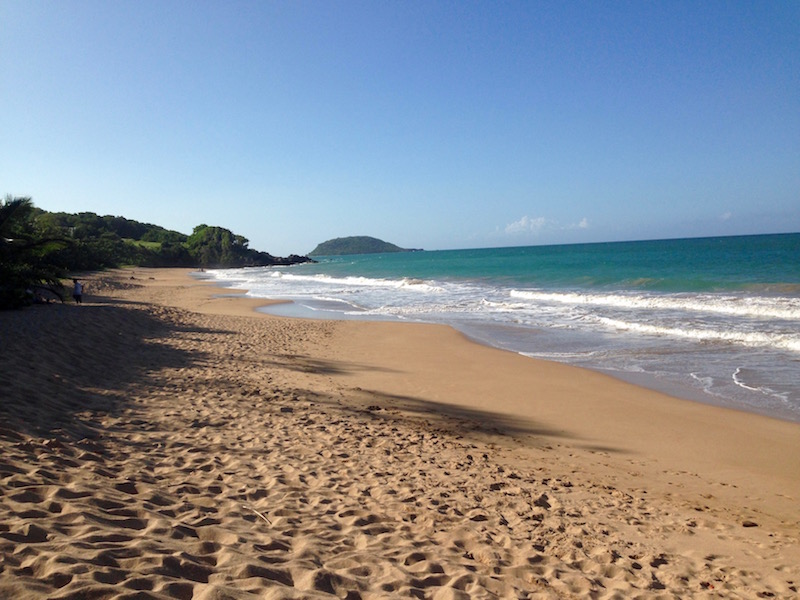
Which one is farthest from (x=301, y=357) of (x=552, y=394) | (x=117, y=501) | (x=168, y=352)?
(x=117, y=501)

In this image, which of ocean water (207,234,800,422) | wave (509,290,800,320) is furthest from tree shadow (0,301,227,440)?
wave (509,290,800,320)

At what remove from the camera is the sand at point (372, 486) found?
3.33 meters

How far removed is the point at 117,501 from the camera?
3.96 m

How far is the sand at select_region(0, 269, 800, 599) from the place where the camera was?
333 cm

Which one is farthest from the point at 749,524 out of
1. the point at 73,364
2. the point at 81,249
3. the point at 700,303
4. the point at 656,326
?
the point at 81,249

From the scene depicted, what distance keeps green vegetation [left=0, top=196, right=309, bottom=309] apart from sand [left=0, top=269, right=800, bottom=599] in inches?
236

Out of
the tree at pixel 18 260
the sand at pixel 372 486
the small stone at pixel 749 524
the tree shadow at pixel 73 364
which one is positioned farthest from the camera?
the tree at pixel 18 260

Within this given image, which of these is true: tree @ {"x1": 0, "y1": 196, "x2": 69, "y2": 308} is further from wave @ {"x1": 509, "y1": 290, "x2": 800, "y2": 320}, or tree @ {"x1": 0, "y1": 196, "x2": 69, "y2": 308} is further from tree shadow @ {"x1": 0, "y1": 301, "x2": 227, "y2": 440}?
wave @ {"x1": 509, "y1": 290, "x2": 800, "y2": 320}

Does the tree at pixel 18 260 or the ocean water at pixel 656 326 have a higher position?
the tree at pixel 18 260

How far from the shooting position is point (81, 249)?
4244cm

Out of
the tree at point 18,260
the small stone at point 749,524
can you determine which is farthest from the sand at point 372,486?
the tree at point 18,260

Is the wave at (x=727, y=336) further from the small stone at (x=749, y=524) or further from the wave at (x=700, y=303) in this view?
the small stone at (x=749, y=524)

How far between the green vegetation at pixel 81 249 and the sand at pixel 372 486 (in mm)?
5988

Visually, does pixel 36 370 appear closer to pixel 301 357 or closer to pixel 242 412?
pixel 242 412
